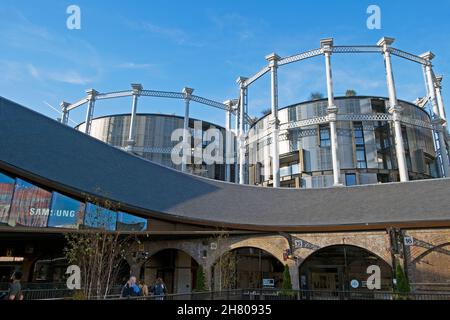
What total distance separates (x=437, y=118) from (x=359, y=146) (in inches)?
384

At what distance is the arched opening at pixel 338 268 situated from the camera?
17.6 m

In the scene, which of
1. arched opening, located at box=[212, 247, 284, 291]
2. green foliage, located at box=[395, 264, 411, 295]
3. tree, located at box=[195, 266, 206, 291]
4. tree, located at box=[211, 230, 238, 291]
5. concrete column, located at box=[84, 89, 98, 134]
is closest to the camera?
green foliage, located at box=[395, 264, 411, 295]

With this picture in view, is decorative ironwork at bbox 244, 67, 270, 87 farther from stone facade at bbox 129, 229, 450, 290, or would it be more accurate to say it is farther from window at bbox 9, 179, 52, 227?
window at bbox 9, 179, 52, 227

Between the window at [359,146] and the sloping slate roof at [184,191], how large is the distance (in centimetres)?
1669

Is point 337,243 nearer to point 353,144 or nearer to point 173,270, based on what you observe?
point 173,270

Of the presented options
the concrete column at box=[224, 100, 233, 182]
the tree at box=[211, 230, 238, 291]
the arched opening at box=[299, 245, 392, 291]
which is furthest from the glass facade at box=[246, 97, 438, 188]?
the tree at box=[211, 230, 238, 291]

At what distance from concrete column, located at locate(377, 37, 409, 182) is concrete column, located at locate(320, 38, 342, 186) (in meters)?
5.46

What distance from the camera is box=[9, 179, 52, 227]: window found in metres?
13.4

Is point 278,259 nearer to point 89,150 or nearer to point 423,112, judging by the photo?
point 89,150

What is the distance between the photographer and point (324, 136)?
38.3m

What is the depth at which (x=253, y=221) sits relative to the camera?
19031mm

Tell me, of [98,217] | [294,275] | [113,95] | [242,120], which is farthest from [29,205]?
[113,95]
